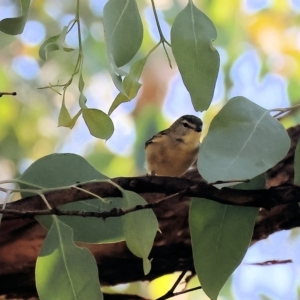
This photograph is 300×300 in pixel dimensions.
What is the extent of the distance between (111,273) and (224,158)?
332mm

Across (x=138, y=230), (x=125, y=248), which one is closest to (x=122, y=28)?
(x=138, y=230)

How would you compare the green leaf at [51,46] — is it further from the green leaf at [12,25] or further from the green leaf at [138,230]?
the green leaf at [138,230]

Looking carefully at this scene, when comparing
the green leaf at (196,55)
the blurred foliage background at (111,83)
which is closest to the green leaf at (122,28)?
the green leaf at (196,55)

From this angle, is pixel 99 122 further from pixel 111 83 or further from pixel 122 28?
pixel 111 83

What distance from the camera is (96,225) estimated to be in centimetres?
45

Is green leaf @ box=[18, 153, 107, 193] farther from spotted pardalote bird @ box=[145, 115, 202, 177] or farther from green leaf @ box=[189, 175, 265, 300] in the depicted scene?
spotted pardalote bird @ box=[145, 115, 202, 177]

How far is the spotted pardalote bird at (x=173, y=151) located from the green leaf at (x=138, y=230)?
12.8 inches

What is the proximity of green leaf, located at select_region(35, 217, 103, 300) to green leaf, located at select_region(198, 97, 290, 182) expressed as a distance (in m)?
0.13

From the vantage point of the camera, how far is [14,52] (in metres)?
1.09

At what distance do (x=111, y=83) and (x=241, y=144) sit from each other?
0.71m

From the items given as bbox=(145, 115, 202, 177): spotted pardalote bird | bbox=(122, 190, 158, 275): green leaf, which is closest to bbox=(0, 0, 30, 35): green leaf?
bbox=(122, 190, 158, 275): green leaf

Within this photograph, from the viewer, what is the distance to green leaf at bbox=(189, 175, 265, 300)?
1.37 ft

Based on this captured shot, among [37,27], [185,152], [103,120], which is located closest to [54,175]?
[103,120]

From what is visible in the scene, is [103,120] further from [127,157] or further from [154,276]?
[127,157]
